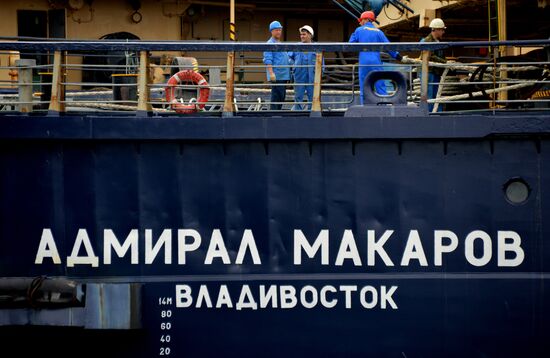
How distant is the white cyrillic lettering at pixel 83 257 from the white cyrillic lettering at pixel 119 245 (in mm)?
122

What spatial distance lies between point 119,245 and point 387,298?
2772 mm

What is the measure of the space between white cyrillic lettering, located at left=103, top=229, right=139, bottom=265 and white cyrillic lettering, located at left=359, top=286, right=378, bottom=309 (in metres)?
2.30

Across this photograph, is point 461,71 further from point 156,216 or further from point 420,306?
point 156,216

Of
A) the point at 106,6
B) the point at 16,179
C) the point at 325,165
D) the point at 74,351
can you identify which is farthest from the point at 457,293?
the point at 106,6

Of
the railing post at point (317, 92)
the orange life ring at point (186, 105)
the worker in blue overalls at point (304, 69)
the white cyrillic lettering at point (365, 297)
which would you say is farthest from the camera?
the worker in blue overalls at point (304, 69)

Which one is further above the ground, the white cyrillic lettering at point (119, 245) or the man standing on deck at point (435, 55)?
the man standing on deck at point (435, 55)

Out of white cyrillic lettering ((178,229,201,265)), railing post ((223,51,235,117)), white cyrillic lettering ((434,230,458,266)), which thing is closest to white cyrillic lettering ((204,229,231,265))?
white cyrillic lettering ((178,229,201,265))

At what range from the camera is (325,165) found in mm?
10234

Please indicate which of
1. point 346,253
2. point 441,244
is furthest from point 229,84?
point 441,244

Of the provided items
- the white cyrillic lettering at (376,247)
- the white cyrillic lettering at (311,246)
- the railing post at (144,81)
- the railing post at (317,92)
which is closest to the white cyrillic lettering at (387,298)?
the white cyrillic lettering at (376,247)

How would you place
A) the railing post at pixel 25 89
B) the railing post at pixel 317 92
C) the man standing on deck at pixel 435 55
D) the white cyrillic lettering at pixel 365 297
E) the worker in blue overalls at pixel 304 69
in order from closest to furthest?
1. the white cyrillic lettering at pixel 365 297
2. the railing post at pixel 317 92
3. the railing post at pixel 25 89
4. the worker in blue overalls at pixel 304 69
5. the man standing on deck at pixel 435 55

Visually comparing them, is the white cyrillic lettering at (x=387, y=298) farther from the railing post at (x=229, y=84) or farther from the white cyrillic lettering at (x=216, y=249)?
the railing post at (x=229, y=84)

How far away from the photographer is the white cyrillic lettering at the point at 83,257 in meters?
10.3

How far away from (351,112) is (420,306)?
6.86 feet
